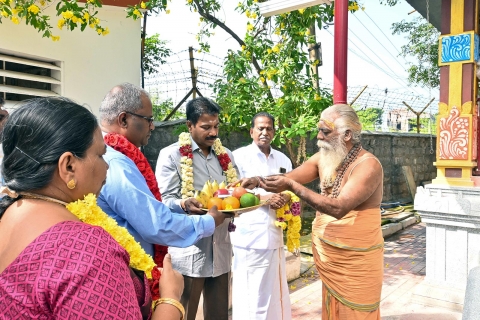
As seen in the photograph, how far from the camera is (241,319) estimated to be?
368 centimetres

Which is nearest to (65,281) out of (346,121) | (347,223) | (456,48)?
(347,223)

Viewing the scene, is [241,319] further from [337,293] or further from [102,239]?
[102,239]

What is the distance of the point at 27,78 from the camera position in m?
5.33

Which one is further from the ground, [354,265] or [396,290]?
[354,265]

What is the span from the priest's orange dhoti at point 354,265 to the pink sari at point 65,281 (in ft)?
7.13

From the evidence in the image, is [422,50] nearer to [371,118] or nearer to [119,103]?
[371,118]

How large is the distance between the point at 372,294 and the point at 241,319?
131cm

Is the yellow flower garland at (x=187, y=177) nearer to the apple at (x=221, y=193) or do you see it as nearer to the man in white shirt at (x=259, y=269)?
the apple at (x=221, y=193)

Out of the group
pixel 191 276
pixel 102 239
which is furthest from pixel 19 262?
pixel 191 276

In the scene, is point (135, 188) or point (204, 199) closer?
point (135, 188)

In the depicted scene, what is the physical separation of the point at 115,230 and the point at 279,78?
455cm

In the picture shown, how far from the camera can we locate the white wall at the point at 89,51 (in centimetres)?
527

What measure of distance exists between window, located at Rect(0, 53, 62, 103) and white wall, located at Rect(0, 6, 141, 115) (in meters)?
0.10

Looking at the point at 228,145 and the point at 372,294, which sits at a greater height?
the point at 228,145
